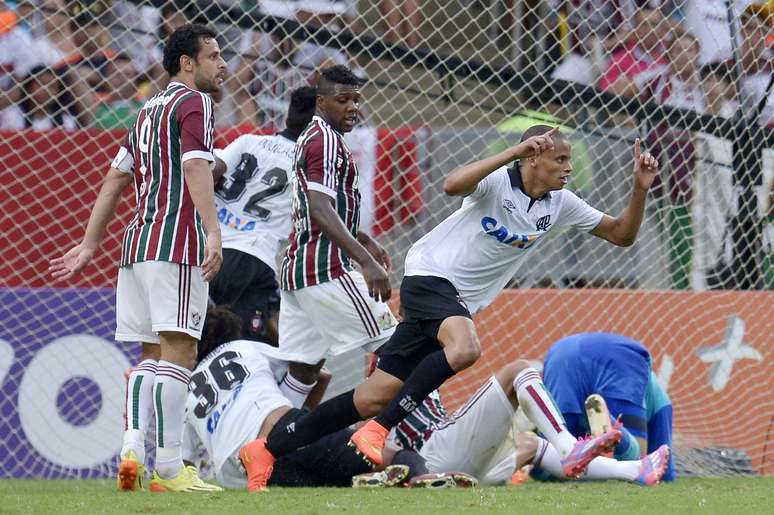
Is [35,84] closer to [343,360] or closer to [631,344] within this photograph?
[343,360]

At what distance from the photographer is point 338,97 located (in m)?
5.79

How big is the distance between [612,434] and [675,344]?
114 inches

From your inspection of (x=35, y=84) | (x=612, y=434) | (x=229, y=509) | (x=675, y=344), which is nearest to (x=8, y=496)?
(x=229, y=509)

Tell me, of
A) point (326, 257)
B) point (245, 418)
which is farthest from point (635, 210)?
point (245, 418)

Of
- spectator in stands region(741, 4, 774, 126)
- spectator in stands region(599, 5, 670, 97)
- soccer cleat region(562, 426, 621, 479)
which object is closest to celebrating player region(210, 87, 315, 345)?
soccer cleat region(562, 426, 621, 479)

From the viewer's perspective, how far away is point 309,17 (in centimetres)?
813

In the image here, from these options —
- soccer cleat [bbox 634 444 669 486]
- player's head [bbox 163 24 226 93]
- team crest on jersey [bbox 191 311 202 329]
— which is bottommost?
soccer cleat [bbox 634 444 669 486]

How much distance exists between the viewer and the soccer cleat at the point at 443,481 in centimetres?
500

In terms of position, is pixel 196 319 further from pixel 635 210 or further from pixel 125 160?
pixel 635 210

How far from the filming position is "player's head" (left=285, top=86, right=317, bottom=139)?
6.51m

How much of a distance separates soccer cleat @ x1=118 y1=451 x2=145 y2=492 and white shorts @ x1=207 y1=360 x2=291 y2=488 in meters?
0.60

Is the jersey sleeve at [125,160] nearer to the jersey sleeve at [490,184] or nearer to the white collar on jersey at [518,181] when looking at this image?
the jersey sleeve at [490,184]

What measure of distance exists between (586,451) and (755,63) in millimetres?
4567

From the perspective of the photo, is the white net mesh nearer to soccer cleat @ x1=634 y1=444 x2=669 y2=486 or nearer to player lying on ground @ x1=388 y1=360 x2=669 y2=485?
player lying on ground @ x1=388 y1=360 x2=669 y2=485
